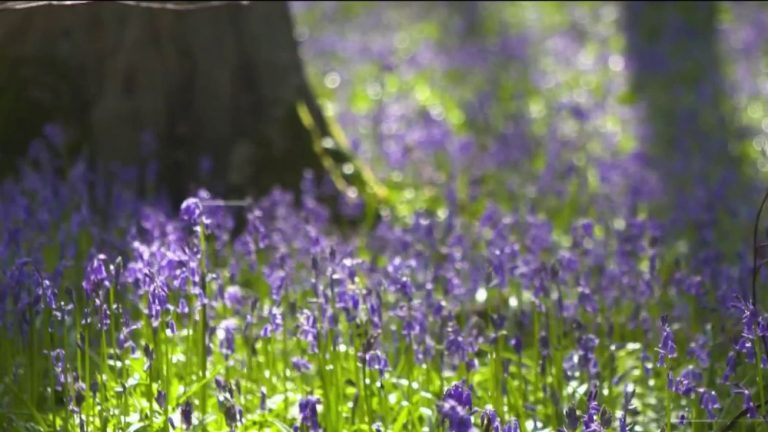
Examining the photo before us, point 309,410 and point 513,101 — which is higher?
point 513,101

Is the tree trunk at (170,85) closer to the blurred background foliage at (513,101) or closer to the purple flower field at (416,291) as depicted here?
the purple flower field at (416,291)

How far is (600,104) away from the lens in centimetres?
1022

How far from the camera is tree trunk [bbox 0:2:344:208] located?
21.0 feet

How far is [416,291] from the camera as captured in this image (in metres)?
4.77

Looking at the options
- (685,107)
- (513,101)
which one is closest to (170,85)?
(513,101)

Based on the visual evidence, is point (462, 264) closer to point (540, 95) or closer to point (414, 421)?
point (414, 421)

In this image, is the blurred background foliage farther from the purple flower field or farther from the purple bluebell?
the purple bluebell

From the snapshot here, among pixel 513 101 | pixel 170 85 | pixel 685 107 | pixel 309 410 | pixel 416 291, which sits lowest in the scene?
pixel 309 410

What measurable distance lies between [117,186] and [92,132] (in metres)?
0.66

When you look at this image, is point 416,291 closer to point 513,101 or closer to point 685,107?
point 513,101

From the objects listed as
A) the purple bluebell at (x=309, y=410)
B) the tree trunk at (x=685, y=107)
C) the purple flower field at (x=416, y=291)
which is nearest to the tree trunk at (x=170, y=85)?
the purple flower field at (x=416, y=291)

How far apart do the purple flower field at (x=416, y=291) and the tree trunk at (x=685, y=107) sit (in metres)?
0.05

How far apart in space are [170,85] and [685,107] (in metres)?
5.24

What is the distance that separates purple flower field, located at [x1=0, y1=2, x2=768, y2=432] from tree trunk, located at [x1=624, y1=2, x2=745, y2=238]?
0.05 metres
